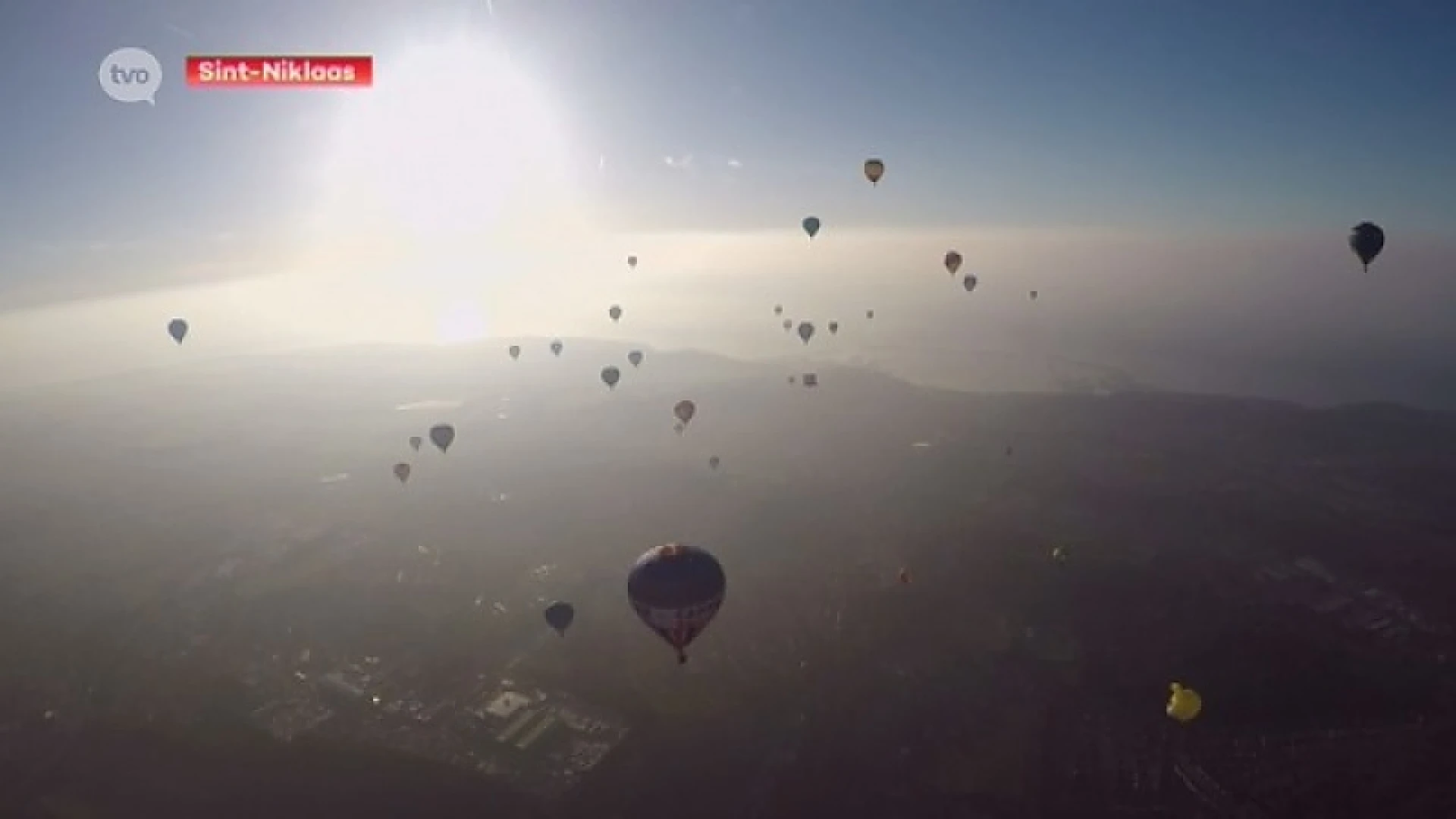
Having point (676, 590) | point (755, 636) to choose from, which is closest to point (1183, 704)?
point (755, 636)

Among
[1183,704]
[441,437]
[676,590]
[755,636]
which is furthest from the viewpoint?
[441,437]

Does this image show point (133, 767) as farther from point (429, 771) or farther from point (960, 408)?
point (960, 408)

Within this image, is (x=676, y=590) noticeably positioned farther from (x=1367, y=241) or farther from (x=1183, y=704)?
(x=1367, y=241)

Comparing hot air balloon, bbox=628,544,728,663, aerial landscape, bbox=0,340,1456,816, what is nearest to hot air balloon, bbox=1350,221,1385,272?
aerial landscape, bbox=0,340,1456,816

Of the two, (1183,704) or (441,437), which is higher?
(441,437)

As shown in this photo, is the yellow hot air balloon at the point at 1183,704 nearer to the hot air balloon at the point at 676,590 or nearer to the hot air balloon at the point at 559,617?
the hot air balloon at the point at 676,590

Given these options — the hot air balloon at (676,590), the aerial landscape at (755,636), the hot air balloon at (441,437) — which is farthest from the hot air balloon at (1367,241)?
the hot air balloon at (441,437)

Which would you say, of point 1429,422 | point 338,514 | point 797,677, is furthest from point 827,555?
point 1429,422
